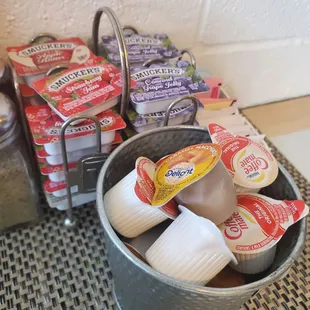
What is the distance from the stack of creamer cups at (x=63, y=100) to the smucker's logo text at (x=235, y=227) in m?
0.17

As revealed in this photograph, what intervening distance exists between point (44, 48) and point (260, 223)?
1.23ft

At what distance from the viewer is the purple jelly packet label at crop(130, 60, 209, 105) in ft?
1.74

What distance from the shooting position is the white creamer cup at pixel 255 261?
441 mm

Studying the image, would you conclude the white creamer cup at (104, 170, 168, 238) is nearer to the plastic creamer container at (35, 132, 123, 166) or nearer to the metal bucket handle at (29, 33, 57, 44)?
the plastic creamer container at (35, 132, 123, 166)

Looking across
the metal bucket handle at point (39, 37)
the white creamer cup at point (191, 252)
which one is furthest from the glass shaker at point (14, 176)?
the white creamer cup at point (191, 252)

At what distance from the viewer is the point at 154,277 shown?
38 centimetres

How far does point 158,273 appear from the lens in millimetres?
373

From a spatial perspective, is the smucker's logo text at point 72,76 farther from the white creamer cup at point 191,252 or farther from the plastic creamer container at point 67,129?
the white creamer cup at point 191,252

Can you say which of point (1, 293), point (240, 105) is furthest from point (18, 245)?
point (240, 105)

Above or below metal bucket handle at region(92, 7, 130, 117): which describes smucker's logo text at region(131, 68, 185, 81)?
below

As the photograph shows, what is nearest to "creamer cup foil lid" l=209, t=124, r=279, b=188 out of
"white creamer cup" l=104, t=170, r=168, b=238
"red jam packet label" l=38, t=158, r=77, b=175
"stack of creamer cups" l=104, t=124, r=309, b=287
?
"stack of creamer cups" l=104, t=124, r=309, b=287

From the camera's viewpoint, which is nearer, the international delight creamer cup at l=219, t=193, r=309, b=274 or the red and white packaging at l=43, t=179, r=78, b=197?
the international delight creamer cup at l=219, t=193, r=309, b=274

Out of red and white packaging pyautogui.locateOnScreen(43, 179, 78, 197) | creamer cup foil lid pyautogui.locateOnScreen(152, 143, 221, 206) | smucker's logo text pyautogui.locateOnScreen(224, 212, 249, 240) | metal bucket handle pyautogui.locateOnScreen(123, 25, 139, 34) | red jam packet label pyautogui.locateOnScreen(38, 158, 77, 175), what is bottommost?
red and white packaging pyautogui.locateOnScreen(43, 179, 78, 197)

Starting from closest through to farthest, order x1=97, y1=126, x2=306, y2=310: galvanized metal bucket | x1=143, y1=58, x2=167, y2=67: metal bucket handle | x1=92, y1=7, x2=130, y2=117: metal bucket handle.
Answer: x1=97, y1=126, x2=306, y2=310: galvanized metal bucket < x1=92, y1=7, x2=130, y2=117: metal bucket handle < x1=143, y1=58, x2=167, y2=67: metal bucket handle
